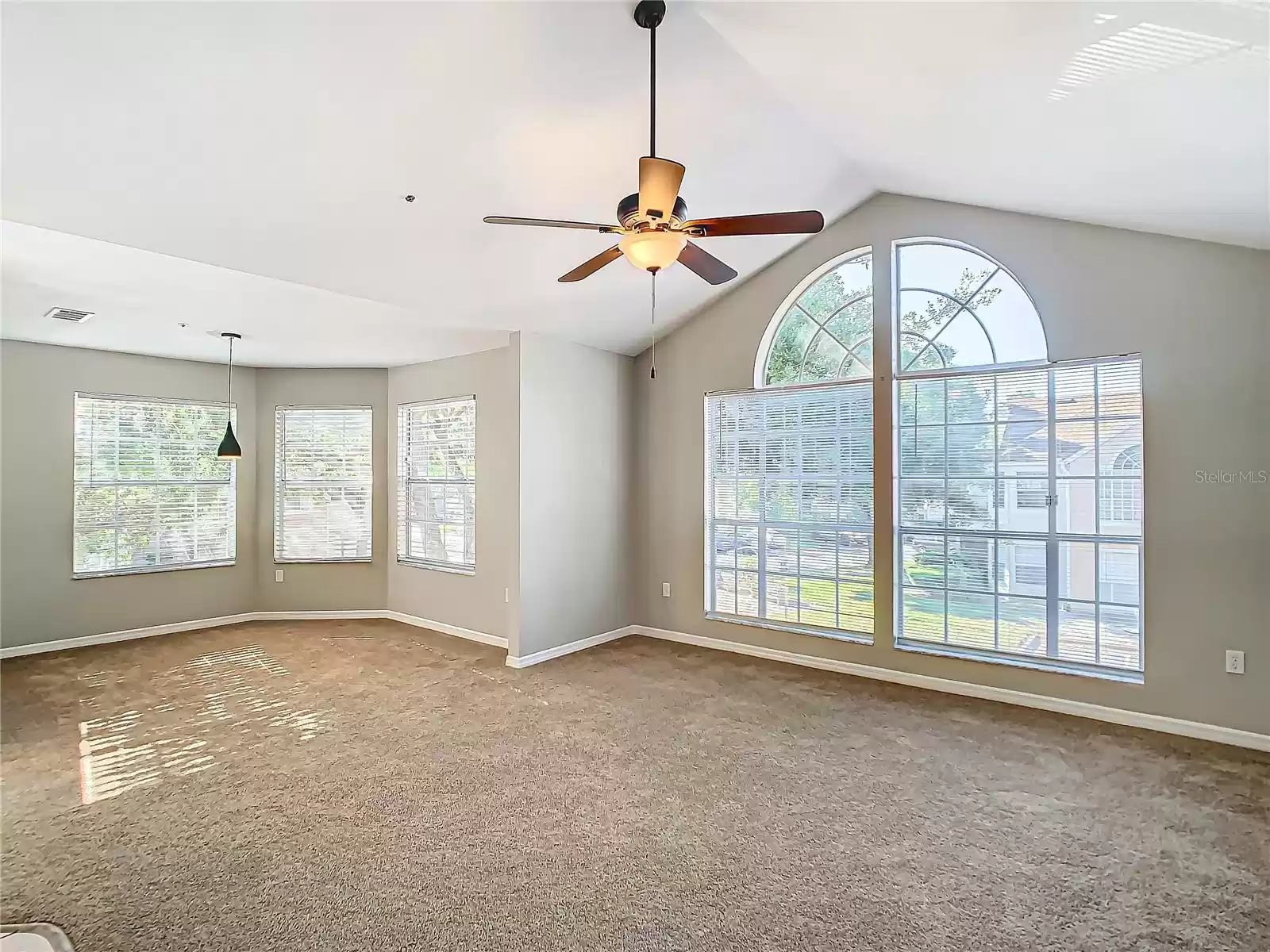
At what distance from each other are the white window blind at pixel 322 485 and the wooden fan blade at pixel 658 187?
539 centimetres

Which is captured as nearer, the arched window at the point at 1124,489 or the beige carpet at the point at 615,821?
the beige carpet at the point at 615,821

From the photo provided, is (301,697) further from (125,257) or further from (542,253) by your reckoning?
(542,253)

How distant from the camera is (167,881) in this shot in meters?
2.41

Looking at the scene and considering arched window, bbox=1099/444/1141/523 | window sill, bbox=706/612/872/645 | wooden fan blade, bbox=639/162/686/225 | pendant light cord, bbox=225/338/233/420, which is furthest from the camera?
pendant light cord, bbox=225/338/233/420

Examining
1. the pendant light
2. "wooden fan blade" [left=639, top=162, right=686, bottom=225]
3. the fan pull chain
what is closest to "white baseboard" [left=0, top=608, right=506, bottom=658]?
the pendant light

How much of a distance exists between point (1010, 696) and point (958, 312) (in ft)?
8.27

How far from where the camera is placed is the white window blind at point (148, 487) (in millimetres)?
5828

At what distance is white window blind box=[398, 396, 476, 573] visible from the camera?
20.3 ft

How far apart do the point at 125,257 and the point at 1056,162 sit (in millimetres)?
4777

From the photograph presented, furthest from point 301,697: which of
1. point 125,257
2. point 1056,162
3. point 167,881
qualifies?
point 1056,162

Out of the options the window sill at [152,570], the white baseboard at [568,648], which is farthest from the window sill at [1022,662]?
the window sill at [152,570]

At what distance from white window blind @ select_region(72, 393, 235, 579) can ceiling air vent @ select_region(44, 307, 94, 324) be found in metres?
1.26

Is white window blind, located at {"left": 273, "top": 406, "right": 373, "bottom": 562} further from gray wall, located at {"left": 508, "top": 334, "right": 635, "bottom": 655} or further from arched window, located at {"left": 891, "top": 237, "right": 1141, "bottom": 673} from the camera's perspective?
arched window, located at {"left": 891, "top": 237, "right": 1141, "bottom": 673}

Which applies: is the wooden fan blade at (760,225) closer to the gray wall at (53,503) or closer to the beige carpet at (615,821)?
the beige carpet at (615,821)
